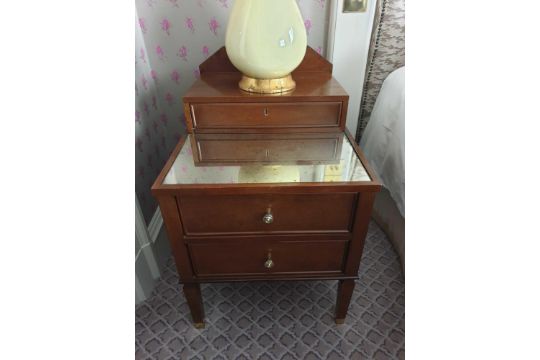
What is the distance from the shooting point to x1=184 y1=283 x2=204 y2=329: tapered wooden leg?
3.23 ft

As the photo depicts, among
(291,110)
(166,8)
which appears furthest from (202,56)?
(291,110)

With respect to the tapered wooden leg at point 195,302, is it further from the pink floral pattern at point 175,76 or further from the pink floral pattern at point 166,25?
the pink floral pattern at point 166,25

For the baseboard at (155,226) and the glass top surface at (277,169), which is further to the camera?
the baseboard at (155,226)

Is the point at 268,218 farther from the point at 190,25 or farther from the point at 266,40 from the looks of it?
the point at 190,25

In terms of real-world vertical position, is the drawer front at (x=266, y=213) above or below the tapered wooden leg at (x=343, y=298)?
above

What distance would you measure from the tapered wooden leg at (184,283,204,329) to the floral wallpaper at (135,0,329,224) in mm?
455

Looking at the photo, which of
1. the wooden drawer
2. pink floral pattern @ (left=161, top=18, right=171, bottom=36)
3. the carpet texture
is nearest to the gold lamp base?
the wooden drawer

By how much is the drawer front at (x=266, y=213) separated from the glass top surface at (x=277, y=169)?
40 mm

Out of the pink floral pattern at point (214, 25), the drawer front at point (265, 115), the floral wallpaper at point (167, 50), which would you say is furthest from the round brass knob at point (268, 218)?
the pink floral pattern at point (214, 25)

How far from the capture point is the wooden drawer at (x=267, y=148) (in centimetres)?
84

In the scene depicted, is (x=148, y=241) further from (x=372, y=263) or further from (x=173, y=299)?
(x=372, y=263)

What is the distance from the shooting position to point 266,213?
2.58 ft

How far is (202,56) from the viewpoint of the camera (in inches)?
48.3

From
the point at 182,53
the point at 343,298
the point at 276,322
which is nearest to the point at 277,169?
the point at 343,298
